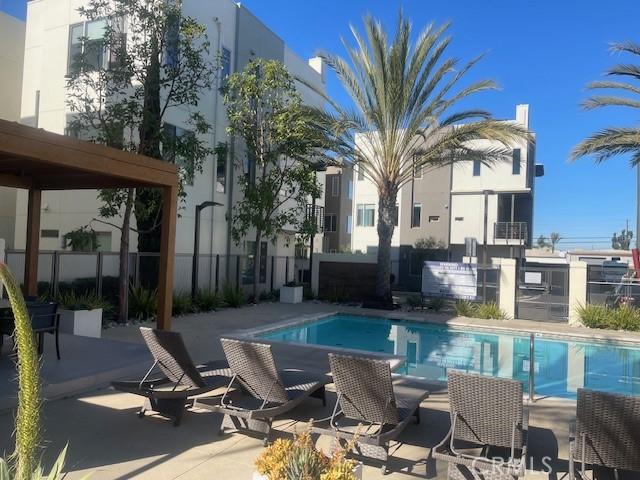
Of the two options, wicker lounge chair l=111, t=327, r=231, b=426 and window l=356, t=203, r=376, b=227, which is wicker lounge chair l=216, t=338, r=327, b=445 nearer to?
wicker lounge chair l=111, t=327, r=231, b=426

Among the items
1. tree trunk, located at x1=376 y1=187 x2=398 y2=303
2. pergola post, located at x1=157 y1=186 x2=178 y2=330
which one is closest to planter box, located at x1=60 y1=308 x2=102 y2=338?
pergola post, located at x1=157 y1=186 x2=178 y2=330

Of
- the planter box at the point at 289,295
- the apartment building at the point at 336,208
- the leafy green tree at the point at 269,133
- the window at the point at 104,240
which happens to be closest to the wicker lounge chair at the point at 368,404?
the leafy green tree at the point at 269,133

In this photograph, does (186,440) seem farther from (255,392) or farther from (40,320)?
(40,320)

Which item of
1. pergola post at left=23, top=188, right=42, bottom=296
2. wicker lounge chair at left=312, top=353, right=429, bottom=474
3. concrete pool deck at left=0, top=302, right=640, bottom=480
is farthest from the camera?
pergola post at left=23, top=188, right=42, bottom=296

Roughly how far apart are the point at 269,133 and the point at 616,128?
11154mm

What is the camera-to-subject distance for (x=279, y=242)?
76.0ft

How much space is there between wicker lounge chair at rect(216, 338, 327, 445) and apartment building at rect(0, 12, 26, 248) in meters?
15.8

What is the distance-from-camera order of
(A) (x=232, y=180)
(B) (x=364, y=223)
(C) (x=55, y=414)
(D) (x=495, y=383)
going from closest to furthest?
(D) (x=495, y=383), (C) (x=55, y=414), (A) (x=232, y=180), (B) (x=364, y=223)

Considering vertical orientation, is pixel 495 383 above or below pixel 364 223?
below

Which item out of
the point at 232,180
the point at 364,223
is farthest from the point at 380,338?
the point at 364,223

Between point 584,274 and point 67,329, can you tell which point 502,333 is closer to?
point 584,274

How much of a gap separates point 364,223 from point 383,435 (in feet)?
106

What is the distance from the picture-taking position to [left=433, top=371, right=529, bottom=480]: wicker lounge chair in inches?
155

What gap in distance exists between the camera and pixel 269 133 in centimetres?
1748
